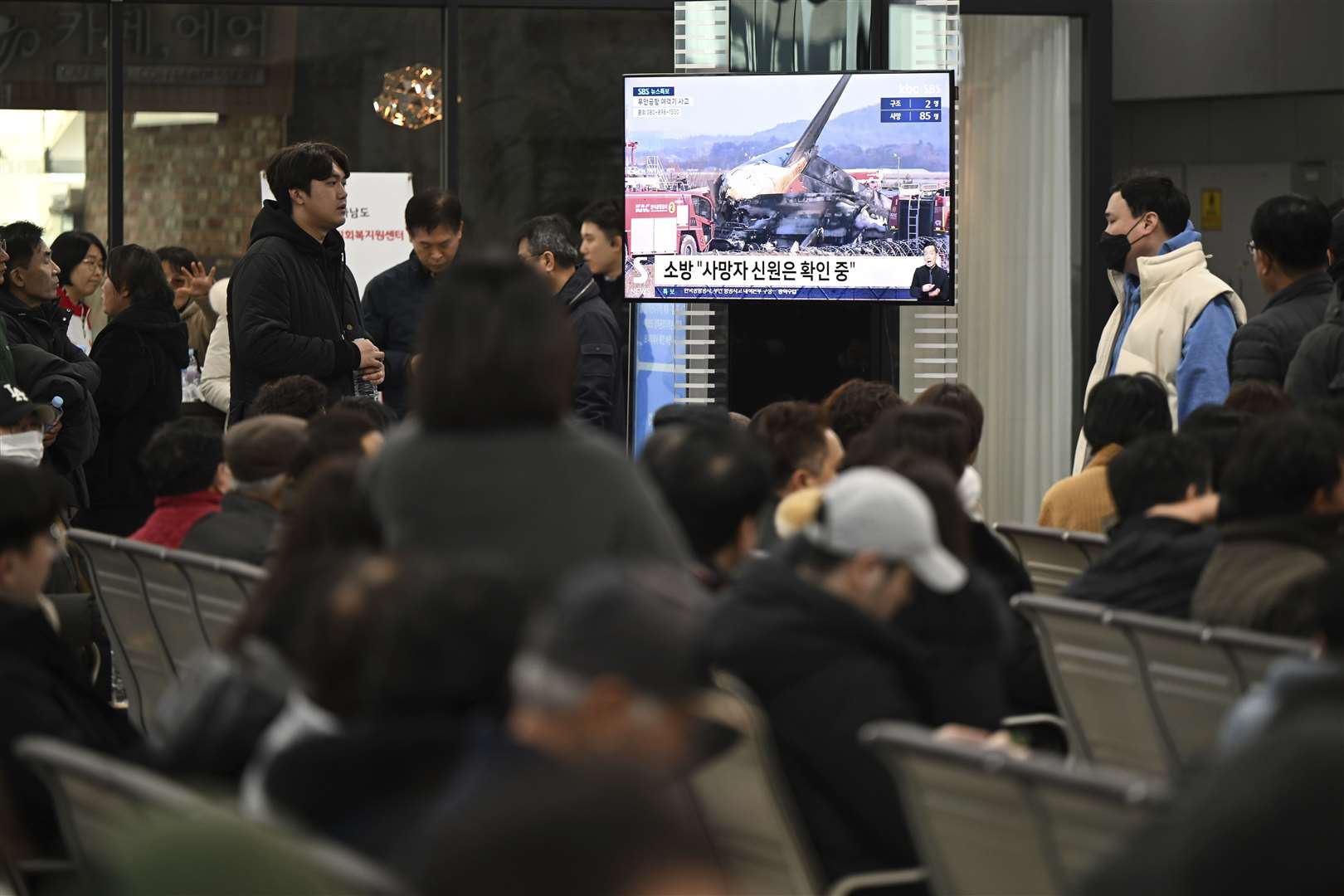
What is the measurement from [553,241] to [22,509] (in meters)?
4.36

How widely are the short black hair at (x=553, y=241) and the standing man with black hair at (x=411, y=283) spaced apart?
1.01 ft

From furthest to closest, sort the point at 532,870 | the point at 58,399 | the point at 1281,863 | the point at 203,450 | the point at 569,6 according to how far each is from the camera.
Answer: the point at 569,6
the point at 58,399
the point at 203,450
the point at 1281,863
the point at 532,870

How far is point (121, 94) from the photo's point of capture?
10914mm

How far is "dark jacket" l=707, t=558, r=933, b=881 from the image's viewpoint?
3123 millimetres

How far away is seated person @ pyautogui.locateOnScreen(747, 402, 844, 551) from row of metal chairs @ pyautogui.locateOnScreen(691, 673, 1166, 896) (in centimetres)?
194

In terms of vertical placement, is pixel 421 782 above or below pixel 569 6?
below

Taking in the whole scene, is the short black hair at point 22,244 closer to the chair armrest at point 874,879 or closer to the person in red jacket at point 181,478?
the person in red jacket at point 181,478

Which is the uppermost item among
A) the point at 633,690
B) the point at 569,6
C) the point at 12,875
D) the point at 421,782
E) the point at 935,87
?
the point at 569,6

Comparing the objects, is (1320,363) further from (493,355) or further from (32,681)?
(32,681)

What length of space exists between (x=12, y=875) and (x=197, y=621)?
4.43 ft

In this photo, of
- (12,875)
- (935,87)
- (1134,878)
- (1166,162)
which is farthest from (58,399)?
(1166,162)

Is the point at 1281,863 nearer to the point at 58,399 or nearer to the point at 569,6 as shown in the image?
the point at 58,399

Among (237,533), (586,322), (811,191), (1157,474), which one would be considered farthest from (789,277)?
(1157,474)

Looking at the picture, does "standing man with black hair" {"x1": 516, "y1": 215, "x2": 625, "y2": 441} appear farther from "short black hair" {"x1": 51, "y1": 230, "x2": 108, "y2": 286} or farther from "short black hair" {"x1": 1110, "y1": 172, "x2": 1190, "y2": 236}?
"short black hair" {"x1": 51, "y1": 230, "x2": 108, "y2": 286}
